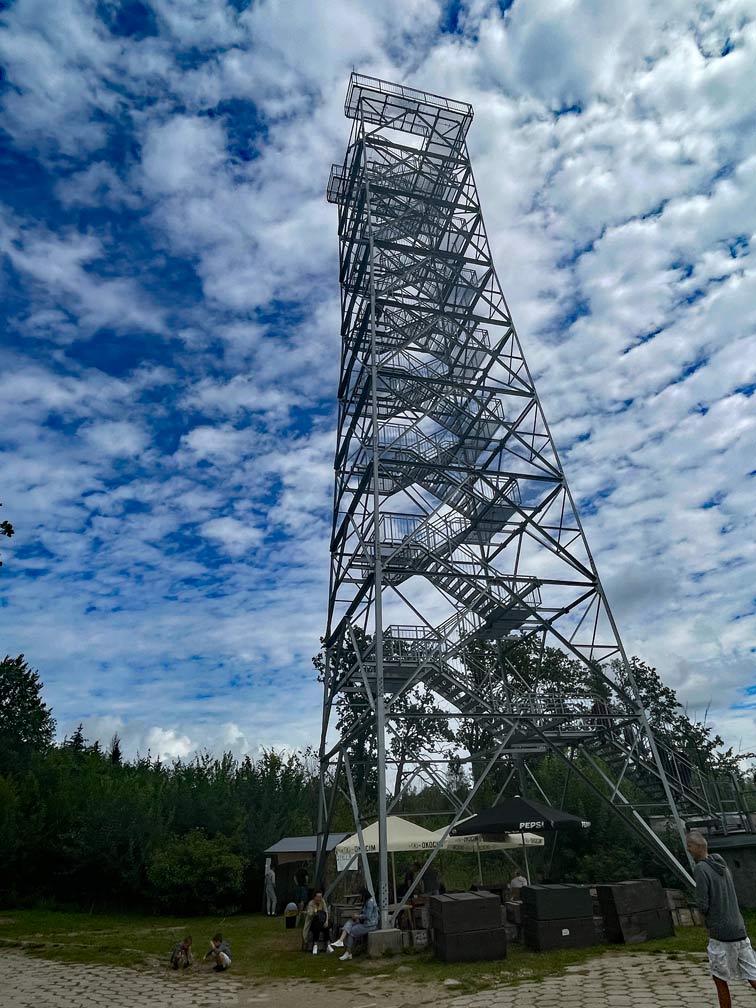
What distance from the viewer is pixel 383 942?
1098 centimetres

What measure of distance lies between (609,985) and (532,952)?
266 cm

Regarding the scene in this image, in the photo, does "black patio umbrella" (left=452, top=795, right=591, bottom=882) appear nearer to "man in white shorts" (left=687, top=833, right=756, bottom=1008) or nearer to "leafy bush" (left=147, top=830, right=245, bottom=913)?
"man in white shorts" (left=687, top=833, right=756, bottom=1008)

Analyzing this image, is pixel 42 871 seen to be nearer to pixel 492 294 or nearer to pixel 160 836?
pixel 160 836

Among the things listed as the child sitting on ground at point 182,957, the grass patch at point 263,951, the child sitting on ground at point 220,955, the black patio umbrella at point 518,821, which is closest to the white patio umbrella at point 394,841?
the black patio umbrella at point 518,821

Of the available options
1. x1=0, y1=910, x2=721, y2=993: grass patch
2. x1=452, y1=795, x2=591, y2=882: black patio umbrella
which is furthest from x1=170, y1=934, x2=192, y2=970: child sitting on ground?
x1=452, y1=795, x2=591, y2=882: black patio umbrella

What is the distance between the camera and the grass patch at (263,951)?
8.98 m

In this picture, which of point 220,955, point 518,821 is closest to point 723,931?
point 518,821

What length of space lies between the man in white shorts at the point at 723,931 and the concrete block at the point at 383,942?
21.4 feet

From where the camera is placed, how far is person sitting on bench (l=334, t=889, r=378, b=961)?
1104cm

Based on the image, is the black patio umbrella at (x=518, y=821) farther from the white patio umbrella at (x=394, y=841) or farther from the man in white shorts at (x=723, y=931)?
the man in white shorts at (x=723, y=931)

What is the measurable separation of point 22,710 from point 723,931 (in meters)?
46.8

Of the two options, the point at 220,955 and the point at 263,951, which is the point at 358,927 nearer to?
the point at 263,951

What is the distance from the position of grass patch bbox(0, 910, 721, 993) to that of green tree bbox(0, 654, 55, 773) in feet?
72.8

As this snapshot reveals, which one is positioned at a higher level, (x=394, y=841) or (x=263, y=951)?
(x=394, y=841)
